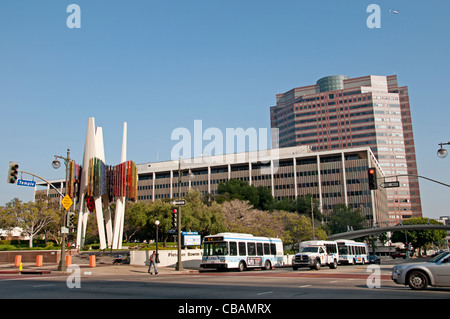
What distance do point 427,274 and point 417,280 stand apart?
0.43 metres

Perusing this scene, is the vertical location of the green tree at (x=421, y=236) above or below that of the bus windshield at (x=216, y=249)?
below

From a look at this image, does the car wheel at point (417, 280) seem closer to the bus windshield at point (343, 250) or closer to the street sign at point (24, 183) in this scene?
the street sign at point (24, 183)

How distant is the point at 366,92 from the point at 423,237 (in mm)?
73643

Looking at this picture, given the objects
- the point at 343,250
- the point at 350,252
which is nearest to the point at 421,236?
the point at 350,252

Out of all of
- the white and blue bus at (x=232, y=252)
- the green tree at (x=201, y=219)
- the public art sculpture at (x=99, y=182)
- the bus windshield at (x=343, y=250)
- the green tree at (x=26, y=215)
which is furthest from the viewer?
the green tree at (x=26, y=215)

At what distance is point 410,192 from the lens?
17500cm

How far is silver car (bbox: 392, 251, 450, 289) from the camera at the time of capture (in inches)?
578

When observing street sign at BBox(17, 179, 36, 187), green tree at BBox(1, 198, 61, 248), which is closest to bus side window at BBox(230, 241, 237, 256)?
street sign at BBox(17, 179, 36, 187)

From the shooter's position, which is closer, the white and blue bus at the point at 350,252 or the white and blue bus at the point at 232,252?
Answer: the white and blue bus at the point at 232,252

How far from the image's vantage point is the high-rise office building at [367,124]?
166000mm

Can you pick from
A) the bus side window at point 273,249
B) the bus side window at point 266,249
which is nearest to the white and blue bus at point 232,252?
the bus side window at point 266,249

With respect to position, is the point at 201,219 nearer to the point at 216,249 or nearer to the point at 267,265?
the point at 267,265

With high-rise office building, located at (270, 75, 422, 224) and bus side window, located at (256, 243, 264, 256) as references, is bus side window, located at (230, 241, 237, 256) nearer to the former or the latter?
bus side window, located at (256, 243, 264, 256)
